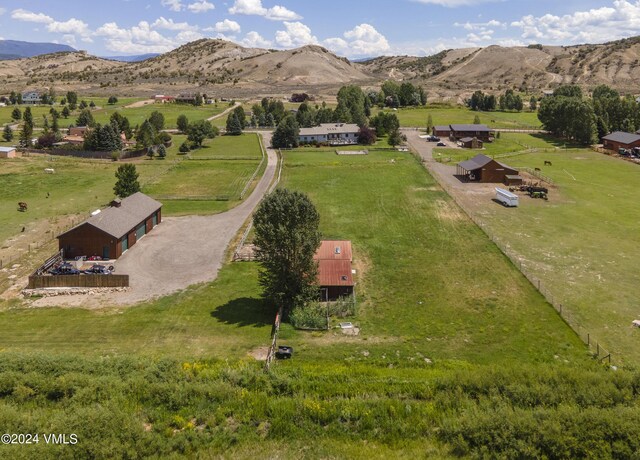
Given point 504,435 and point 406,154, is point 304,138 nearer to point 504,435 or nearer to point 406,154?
point 406,154

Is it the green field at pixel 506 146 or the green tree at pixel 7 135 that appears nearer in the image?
the green field at pixel 506 146

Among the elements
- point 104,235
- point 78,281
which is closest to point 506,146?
point 104,235

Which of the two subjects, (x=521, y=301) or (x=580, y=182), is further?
(x=580, y=182)

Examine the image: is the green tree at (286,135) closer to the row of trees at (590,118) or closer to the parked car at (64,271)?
the row of trees at (590,118)

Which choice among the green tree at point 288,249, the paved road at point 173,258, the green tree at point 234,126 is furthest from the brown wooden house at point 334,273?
the green tree at point 234,126

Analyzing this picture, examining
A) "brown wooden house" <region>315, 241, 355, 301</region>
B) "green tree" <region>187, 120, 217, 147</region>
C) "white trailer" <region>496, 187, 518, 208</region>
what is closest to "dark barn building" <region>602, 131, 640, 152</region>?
"white trailer" <region>496, 187, 518, 208</region>

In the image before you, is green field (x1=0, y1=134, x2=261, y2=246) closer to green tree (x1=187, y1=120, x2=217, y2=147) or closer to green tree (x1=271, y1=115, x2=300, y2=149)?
green tree (x1=187, y1=120, x2=217, y2=147)

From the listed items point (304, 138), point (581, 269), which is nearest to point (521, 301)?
point (581, 269)
